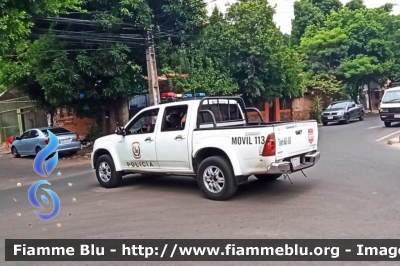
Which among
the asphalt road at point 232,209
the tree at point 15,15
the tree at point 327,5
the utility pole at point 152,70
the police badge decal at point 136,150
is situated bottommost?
the asphalt road at point 232,209

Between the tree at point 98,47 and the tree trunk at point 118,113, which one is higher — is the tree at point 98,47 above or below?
above

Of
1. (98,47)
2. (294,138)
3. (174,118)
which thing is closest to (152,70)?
(98,47)

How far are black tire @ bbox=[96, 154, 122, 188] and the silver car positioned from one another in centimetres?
820

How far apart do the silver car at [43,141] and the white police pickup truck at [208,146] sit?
8368mm

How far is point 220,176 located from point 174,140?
1.23m

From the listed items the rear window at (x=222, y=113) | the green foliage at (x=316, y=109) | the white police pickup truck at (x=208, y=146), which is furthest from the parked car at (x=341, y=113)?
the rear window at (x=222, y=113)

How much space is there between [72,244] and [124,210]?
178 centimetres

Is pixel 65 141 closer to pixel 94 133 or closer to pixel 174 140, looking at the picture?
pixel 94 133

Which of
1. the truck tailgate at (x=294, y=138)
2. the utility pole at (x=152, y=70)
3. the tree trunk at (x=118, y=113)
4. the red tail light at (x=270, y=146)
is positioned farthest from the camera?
the tree trunk at (x=118, y=113)

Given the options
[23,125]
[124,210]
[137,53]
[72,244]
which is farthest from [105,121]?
[72,244]

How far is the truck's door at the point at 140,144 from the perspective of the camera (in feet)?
29.3

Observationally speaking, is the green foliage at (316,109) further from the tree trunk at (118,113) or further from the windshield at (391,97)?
the tree trunk at (118,113)

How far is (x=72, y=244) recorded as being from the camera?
5.82m

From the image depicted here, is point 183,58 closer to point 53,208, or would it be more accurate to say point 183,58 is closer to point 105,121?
point 105,121
